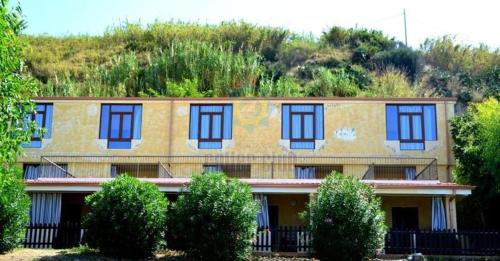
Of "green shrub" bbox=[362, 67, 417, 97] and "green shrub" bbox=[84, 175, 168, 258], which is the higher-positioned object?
"green shrub" bbox=[362, 67, 417, 97]

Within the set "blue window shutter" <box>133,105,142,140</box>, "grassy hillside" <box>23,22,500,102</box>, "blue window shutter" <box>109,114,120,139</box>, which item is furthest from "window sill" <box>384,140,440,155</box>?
"grassy hillside" <box>23,22,500,102</box>

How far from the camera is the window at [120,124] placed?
101 feet

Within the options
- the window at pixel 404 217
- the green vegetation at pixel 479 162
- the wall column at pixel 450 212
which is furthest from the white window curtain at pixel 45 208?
the green vegetation at pixel 479 162

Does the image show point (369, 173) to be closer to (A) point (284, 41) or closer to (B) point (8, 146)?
(B) point (8, 146)

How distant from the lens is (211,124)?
30969mm

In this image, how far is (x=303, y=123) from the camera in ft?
101

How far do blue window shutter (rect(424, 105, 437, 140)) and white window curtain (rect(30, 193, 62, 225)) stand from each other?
16077 millimetres

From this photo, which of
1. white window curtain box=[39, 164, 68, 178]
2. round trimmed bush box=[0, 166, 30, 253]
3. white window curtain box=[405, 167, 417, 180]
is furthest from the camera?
white window curtain box=[405, 167, 417, 180]

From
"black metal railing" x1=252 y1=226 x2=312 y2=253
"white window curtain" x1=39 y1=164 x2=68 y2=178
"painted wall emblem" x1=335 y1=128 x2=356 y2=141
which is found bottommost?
"black metal railing" x1=252 y1=226 x2=312 y2=253

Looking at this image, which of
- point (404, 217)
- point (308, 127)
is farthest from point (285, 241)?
point (308, 127)

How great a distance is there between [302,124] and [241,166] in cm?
339

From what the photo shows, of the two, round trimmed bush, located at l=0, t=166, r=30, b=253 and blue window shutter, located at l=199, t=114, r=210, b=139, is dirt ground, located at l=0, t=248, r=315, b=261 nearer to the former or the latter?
round trimmed bush, located at l=0, t=166, r=30, b=253

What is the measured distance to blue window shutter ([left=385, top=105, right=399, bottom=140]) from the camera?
30.4 m

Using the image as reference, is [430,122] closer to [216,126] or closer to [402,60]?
[216,126]
